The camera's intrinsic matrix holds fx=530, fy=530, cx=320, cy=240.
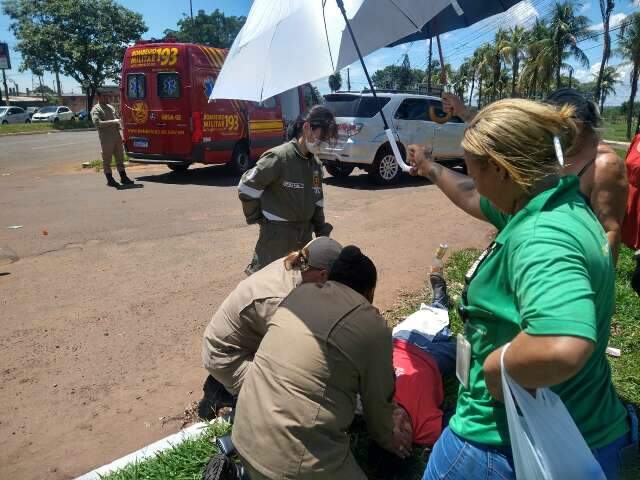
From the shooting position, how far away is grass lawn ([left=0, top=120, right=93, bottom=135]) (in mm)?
28956

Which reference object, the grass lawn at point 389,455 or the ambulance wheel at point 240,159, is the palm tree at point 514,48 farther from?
the grass lawn at point 389,455

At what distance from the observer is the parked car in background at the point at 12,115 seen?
34781 mm

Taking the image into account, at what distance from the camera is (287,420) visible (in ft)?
6.56

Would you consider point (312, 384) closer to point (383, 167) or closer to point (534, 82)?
point (383, 167)

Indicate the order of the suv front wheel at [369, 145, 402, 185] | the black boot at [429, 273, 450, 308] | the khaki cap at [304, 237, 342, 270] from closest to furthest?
the khaki cap at [304, 237, 342, 270] → the black boot at [429, 273, 450, 308] → the suv front wheel at [369, 145, 402, 185]

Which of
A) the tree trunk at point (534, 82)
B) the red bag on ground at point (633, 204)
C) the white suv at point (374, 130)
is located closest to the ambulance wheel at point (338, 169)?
the white suv at point (374, 130)

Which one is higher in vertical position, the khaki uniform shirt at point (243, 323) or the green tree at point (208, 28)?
the green tree at point (208, 28)

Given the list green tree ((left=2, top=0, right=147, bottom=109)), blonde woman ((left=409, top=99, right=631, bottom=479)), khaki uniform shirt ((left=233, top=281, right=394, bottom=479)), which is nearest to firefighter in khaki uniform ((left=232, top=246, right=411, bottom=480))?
khaki uniform shirt ((left=233, top=281, right=394, bottom=479))

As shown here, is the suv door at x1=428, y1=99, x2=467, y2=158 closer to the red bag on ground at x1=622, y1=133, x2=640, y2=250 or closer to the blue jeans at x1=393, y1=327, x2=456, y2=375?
the red bag on ground at x1=622, y1=133, x2=640, y2=250

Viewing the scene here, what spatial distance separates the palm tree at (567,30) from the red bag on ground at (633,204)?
4169cm

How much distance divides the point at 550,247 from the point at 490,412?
56 cm

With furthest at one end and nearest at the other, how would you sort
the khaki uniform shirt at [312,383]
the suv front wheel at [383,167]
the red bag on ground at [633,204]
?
the suv front wheel at [383,167] → the red bag on ground at [633,204] → the khaki uniform shirt at [312,383]

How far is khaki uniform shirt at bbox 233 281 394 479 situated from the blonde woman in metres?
0.50

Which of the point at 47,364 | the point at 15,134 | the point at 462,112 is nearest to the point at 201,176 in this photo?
the point at 47,364
